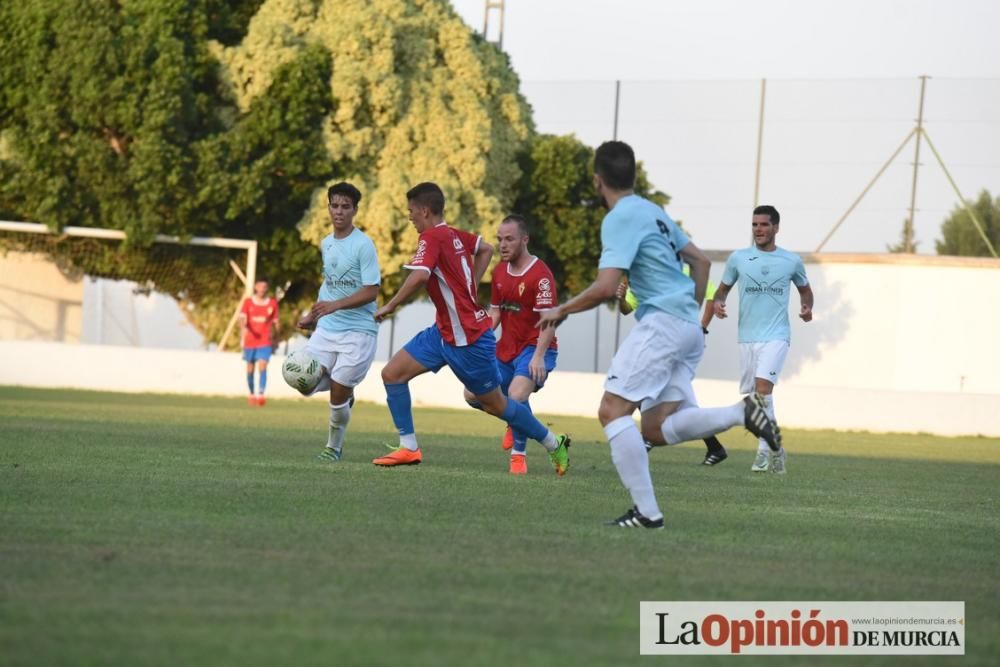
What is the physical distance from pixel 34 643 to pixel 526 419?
733 centimetres

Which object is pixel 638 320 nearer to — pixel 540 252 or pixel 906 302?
pixel 540 252

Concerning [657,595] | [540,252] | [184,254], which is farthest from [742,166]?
[657,595]

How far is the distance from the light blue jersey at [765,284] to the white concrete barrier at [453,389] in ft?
43.5

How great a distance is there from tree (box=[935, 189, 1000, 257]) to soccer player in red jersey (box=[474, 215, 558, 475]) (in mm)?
22057

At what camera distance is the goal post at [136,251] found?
3189 centimetres

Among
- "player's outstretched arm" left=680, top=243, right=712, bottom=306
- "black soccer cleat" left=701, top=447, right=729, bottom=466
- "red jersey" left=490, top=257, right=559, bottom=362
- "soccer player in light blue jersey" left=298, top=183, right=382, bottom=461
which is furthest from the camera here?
"black soccer cleat" left=701, top=447, right=729, bottom=466

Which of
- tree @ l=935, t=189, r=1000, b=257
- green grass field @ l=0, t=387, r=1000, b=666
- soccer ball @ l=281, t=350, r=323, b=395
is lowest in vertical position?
green grass field @ l=0, t=387, r=1000, b=666

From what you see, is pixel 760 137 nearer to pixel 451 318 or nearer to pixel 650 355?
pixel 451 318

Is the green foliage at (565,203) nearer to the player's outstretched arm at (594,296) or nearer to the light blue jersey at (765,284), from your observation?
the light blue jersey at (765,284)

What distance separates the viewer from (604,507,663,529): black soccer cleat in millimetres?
8133

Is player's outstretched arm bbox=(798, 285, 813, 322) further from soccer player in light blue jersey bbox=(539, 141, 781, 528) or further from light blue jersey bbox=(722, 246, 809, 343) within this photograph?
soccer player in light blue jersey bbox=(539, 141, 781, 528)

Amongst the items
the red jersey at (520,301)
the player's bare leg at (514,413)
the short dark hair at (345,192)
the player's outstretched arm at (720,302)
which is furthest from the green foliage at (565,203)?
the player's bare leg at (514,413)

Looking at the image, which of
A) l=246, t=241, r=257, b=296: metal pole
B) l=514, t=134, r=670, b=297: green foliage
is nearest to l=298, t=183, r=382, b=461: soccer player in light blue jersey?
l=246, t=241, r=257, b=296: metal pole

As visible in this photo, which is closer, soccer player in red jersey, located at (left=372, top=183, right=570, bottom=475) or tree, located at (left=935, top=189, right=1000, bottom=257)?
soccer player in red jersey, located at (left=372, top=183, right=570, bottom=475)
